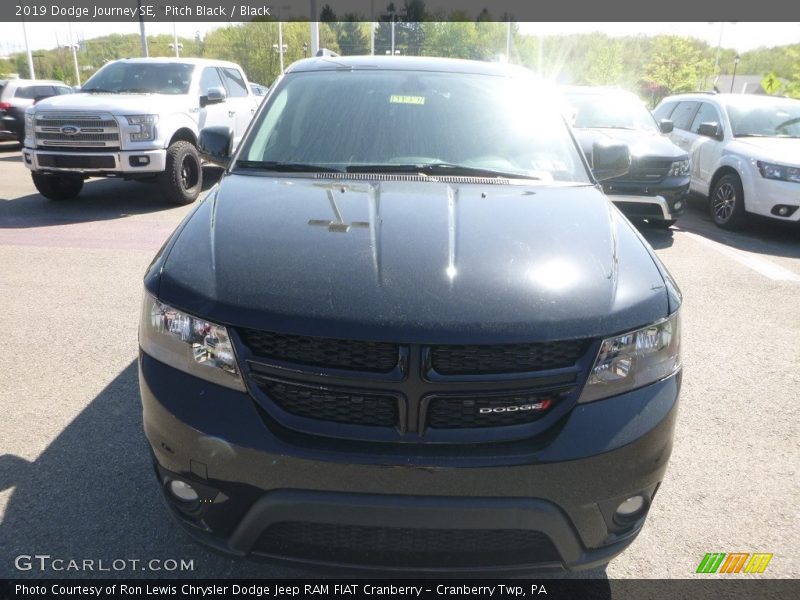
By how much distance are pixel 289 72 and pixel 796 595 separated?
3.45m

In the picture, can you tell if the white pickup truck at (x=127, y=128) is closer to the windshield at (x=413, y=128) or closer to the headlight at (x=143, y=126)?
the headlight at (x=143, y=126)

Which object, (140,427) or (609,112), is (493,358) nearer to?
(140,427)

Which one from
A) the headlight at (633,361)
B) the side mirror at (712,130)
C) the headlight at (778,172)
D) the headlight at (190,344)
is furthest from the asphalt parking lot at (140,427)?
the side mirror at (712,130)

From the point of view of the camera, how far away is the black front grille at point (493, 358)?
5.87ft

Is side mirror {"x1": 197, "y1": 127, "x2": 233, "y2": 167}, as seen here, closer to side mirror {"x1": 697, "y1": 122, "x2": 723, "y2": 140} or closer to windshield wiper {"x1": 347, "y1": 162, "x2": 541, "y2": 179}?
windshield wiper {"x1": 347, "y1": 162, "x2": 541, "y2": 179}

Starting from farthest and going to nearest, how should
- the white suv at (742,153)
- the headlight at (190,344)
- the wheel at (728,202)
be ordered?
the wheel at (728,202), the white suv at (742,153), the headlight at (190,344)

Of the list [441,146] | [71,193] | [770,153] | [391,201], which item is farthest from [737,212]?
[71,193]

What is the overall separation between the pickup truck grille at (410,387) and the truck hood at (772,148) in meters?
7.63

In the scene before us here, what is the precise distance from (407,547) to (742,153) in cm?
830

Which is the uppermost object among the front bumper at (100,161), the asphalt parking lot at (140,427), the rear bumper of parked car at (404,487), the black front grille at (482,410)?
the black front grille at (482,410)

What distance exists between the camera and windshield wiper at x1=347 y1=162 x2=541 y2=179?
2951 mm

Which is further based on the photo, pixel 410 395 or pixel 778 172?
pixel 778 172

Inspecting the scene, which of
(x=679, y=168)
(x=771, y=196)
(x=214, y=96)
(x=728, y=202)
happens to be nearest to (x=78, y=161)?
(x=214, y=96)

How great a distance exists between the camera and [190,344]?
1.92 meters
